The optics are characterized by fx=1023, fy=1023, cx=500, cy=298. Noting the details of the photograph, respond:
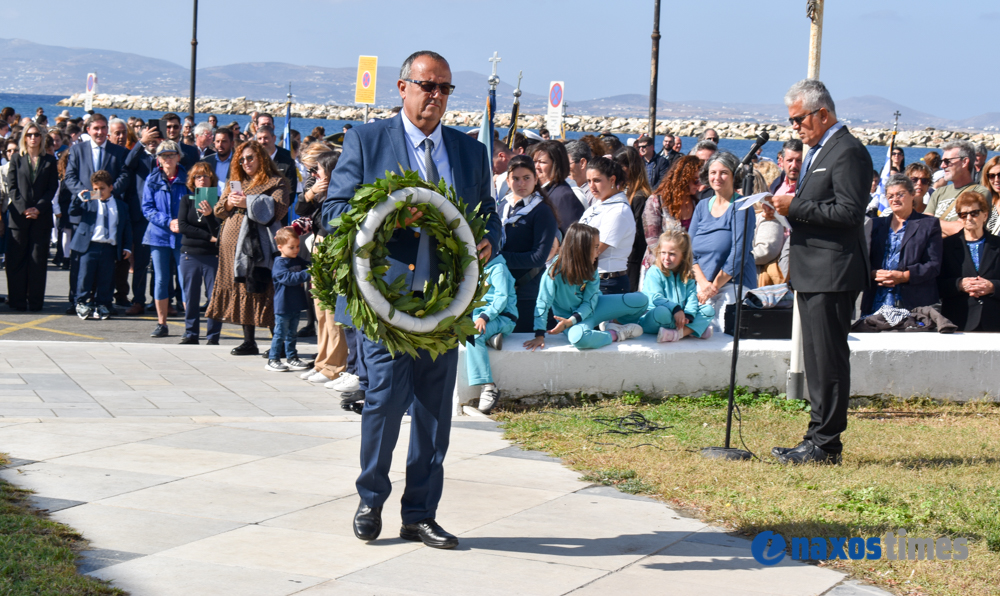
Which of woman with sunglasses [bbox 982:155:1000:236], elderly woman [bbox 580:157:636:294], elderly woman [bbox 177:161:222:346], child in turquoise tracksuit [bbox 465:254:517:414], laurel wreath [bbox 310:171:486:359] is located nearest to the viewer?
laurel wreath [bbox 310:171:486:359]

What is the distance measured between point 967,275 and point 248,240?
22.2 ft

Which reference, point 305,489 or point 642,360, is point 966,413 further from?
point 305,489

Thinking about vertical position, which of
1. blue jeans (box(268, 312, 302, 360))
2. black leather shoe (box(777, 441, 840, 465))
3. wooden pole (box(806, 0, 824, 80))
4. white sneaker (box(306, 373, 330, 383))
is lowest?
white sneaker (box(306, 373, 330, 383))

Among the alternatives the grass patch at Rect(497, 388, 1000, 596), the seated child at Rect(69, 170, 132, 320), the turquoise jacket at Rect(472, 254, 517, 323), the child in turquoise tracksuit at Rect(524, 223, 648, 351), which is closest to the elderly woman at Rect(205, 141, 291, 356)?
the seated child at Rect(69, 170, 132, 320)

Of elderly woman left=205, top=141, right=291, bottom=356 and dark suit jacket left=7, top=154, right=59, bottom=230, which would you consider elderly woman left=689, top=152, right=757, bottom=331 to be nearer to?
elderly woman left=205, top=141, right=291, bottom=356

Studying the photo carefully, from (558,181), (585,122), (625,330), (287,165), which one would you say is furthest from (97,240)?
(585,122)

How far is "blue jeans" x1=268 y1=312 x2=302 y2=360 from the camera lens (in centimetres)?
953

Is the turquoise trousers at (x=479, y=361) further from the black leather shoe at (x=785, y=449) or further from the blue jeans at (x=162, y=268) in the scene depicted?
the blue jeans at (x=162, y=268)

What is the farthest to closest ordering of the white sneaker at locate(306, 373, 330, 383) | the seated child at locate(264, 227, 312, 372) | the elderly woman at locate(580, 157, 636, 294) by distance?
the seated child at locate(264, 227, 312, 372) → the white sneaker at locate(306, 373, 330, 383) → the elderly woman at locate(580, 157, 636, 294)

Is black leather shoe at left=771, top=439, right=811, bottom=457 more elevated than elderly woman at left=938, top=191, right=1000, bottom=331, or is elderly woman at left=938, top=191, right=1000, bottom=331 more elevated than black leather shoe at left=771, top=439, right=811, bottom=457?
elderly woman at left=938, top=191, right=1000, bottom=331

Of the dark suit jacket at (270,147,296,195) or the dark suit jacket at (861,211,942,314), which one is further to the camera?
the dark suit jacket at (270,147,296,195)

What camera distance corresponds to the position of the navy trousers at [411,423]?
4.82 meters

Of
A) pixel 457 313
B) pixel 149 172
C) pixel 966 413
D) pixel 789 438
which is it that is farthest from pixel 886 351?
pixel 149 172

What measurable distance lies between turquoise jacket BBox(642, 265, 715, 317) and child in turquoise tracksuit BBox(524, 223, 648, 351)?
0.14m
